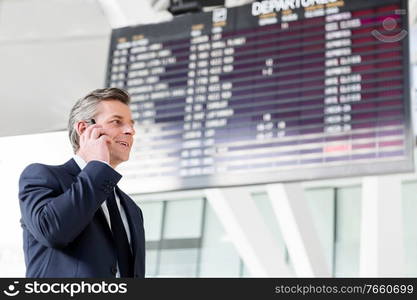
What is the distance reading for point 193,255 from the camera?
18250mm

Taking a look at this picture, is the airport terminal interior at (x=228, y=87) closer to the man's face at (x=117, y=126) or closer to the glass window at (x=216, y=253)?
the man's face at (x=117, y=126)

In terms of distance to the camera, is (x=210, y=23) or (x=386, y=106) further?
(x=210, y=23)

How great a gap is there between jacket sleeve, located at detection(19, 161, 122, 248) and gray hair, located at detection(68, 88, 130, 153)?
0.35 meters

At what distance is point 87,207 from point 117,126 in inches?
19.5

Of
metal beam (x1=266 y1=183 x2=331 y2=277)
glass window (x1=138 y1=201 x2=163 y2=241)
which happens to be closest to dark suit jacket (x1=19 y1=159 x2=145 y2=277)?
metal beam (x1=266 y1=183 x2=331 y2=277)

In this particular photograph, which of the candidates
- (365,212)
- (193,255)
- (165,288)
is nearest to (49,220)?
(165,288)

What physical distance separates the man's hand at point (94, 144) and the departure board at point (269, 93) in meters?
2.46

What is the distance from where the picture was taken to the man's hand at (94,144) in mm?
2799

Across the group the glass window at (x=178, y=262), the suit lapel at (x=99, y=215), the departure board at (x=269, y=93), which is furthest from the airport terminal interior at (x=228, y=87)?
the glass window at (x=178, y=262)

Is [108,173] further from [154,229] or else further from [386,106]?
[154,229]

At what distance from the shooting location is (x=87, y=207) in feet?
8.41

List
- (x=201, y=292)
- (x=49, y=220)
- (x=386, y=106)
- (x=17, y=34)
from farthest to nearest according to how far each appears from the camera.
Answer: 1. (x=17, y=34)
2. (x=386, y=106)
3. (x=201, y=292)
4. (x=49, y=220)

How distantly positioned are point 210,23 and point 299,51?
774 millimetres

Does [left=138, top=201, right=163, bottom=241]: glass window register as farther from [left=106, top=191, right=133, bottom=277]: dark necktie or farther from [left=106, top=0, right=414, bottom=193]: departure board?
[left=106, top=191, right=133, bottom=277]: dark necktie
